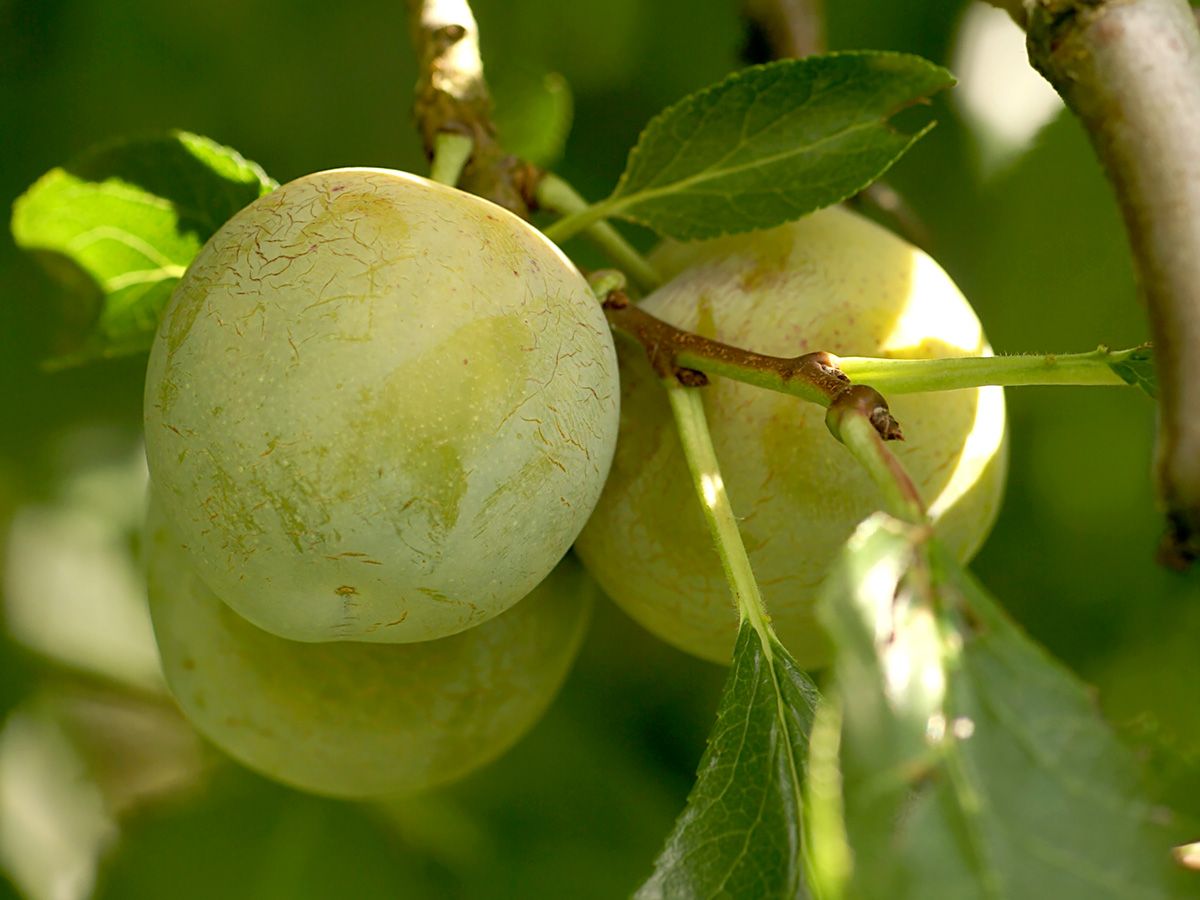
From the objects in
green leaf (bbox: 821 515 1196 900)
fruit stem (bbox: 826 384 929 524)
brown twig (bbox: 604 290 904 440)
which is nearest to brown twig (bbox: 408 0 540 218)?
brown twig (bbox: 604 290 904 440)

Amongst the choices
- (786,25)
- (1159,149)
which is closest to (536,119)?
(786,25)

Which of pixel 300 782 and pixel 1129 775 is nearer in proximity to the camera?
pixel 1129 775

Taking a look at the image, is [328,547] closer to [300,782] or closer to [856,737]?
[856,737]

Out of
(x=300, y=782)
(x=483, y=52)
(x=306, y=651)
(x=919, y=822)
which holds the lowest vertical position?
(x=300, y=782)

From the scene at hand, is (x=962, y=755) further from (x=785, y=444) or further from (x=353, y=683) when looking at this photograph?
(x=353, y=683)

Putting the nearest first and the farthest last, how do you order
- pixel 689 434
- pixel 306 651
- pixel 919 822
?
pixel 919 822 → pixel 689 434 → pixel 306 651

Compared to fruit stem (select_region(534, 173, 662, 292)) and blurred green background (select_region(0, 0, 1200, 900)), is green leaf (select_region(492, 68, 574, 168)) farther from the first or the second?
fruit stem (select_region(534, 173, 662, 292))

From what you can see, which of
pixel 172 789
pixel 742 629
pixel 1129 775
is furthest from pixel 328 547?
pixel 172 789

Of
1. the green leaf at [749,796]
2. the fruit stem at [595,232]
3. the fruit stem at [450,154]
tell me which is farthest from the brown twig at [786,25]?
the green leaf at [749,796]
